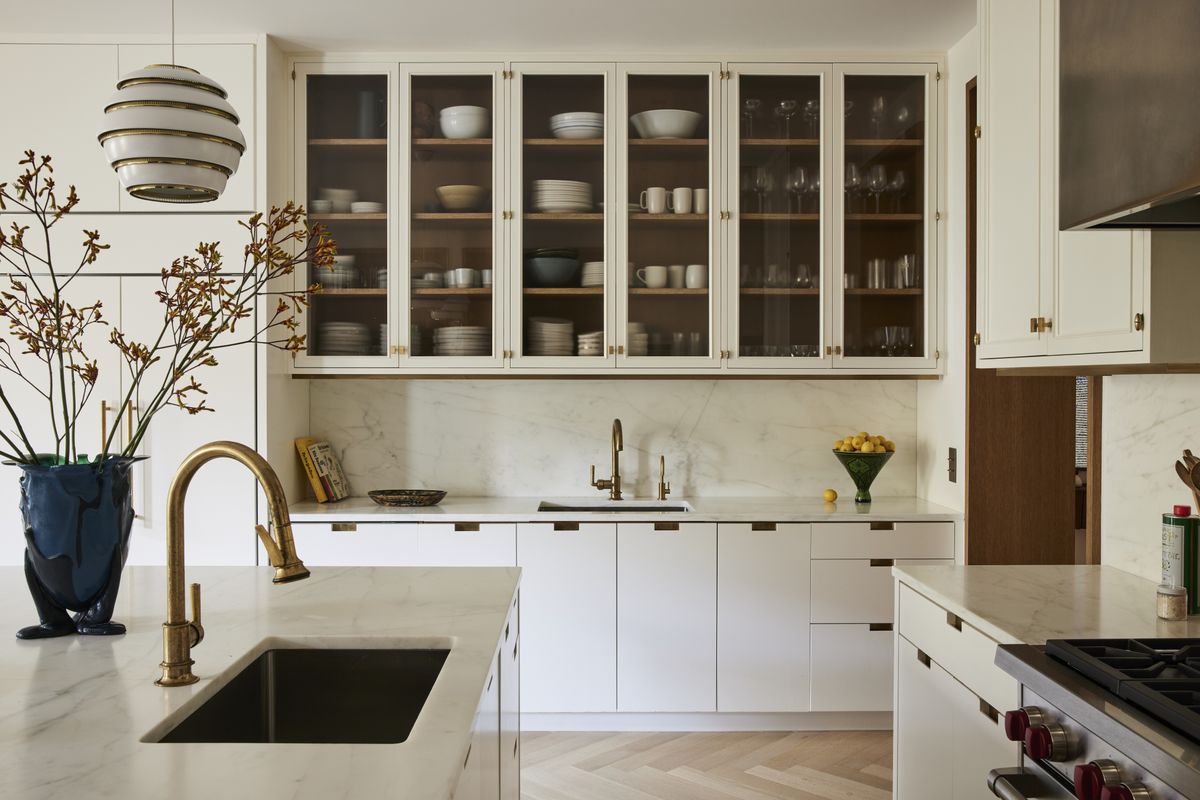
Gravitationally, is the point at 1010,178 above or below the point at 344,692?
above

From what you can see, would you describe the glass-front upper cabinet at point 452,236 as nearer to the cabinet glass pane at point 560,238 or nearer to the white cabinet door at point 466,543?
the cabinet glass pane at point 560,238

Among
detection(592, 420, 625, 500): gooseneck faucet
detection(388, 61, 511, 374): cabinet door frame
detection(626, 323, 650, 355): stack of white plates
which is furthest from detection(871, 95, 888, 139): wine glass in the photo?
detection(592, 420, 625, 500): gooseneck faucet

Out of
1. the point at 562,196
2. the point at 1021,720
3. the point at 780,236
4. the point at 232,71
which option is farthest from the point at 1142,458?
the point at 232,71

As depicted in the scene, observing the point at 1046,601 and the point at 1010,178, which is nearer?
the point at 1046,601

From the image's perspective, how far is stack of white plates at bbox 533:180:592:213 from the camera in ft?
11.7

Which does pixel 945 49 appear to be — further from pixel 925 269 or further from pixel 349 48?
pixel 349 48

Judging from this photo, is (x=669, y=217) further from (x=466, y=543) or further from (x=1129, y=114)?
(x=1129, y=114)

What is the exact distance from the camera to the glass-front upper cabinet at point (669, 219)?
11.7ft

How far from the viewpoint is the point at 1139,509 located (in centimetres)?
236

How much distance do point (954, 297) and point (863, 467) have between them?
0.72 m

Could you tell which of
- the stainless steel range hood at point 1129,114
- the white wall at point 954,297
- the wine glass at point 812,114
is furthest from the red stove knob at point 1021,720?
the wine glass at point 812,114

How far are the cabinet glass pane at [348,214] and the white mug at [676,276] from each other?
42.4 inches

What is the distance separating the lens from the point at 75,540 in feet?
5.24

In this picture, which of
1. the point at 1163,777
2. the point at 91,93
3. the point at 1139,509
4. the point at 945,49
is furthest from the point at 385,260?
the point at 1163,777
